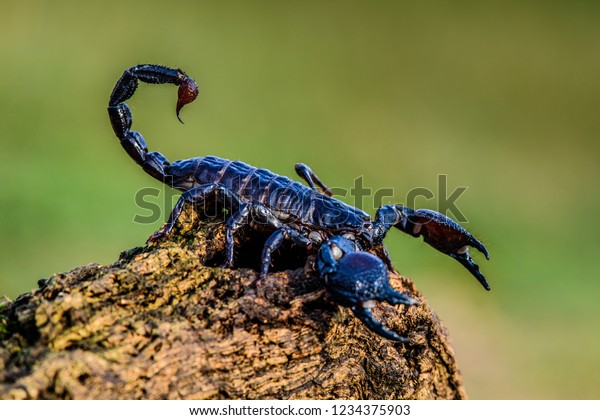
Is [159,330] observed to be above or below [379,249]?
below

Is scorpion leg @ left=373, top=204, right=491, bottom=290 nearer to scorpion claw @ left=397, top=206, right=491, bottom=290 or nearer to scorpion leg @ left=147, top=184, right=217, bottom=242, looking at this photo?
scorpion claw @ left=397, top=206, right=491, bottom=290

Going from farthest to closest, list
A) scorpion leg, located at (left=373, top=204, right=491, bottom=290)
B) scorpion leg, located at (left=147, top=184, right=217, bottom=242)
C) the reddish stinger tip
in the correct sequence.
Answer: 1. the reddish stinger tip
2. scorpion leg, located at (left=373, top=204, right=491, bottom=290)
3. scorpion leg, located at (left=147, top=184, right=217, bottom=242)

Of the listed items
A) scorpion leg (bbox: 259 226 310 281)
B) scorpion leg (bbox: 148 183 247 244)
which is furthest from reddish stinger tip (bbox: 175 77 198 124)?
scorpion leg (bbox: 259 226 310 281)

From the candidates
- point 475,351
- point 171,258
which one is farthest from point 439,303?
point 171,258

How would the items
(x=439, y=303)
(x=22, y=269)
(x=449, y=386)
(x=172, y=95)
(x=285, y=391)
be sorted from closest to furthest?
(x=285, y=391) < (x=449, y=386) < (x=172, y=95) < (x=22, y=269) < (x=439, y=303)

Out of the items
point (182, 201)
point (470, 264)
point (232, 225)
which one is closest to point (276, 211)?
point (232, 225)

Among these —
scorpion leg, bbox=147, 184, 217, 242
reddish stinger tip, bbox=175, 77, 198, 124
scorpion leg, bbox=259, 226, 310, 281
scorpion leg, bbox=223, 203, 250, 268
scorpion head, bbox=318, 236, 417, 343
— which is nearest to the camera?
scorpion head, bbox=318, 236, 417, 343

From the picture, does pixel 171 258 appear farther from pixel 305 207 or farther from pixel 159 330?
pixel 305 207
